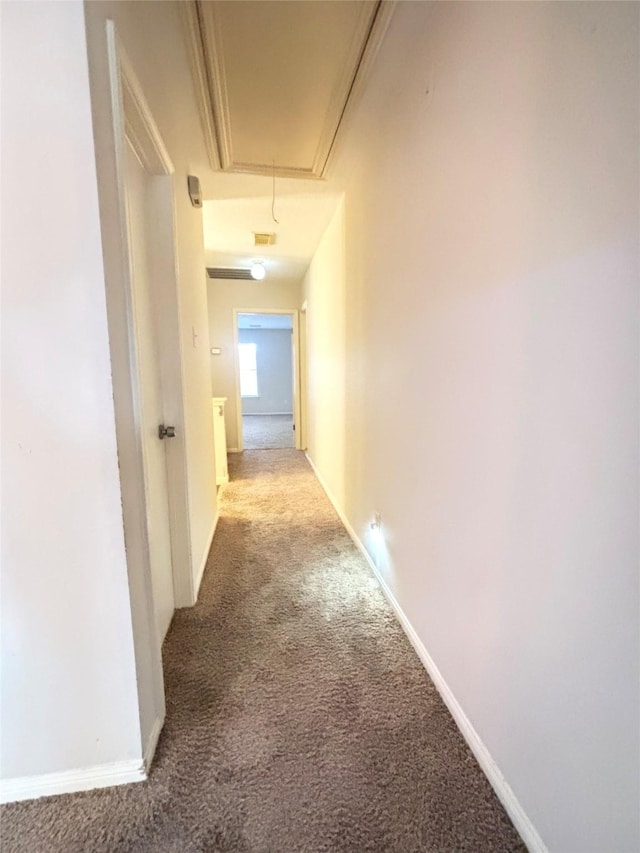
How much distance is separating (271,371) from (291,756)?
947 centimetres

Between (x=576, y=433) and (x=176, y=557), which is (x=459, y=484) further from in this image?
(x=176, y=557)

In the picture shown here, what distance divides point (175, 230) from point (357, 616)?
2.07 m

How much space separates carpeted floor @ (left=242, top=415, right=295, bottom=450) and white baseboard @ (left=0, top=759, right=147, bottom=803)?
15.9 ft

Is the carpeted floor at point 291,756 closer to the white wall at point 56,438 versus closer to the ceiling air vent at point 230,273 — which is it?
the white wall at point 56,438

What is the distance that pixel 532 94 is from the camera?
2.94ft

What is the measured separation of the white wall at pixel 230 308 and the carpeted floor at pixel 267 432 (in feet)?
2.44

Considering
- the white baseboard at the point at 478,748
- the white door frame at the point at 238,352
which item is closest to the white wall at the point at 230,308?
A: the white door frame at the point at 238,352

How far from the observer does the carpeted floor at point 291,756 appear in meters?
1.03

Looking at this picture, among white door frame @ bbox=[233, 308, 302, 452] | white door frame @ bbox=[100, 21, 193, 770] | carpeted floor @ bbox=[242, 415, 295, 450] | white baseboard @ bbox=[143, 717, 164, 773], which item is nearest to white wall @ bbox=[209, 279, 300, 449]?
white door frame @ bbox=[233, 308, 302, 452]

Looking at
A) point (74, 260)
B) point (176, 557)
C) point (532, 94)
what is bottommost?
point (176, 557)

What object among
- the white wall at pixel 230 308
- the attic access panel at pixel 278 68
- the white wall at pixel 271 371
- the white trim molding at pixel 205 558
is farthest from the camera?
the white wall at pixel 271 371

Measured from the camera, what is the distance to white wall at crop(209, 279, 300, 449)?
5438 mm

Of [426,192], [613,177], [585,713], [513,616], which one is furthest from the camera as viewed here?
[426,192]

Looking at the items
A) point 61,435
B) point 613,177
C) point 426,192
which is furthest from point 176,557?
point 613,177
